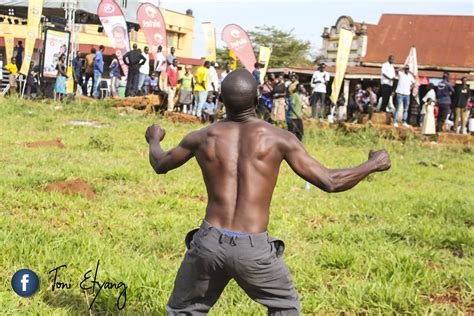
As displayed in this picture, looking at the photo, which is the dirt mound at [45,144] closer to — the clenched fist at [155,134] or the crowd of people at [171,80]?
the crowd of people at [171,80]

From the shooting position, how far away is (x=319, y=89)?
16.6 metres

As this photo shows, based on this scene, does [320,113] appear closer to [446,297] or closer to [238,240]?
[446,297]

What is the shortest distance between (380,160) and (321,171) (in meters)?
0.30

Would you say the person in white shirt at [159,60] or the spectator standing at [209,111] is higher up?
the person in white shirt at [159,60]

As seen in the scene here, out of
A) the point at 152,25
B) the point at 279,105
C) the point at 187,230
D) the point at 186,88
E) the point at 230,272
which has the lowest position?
the point at 187,230

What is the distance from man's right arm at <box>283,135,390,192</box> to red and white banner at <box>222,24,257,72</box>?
53.3 feet

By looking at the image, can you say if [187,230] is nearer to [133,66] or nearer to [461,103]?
[133,66]

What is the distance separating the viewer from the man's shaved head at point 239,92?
282 centimetres

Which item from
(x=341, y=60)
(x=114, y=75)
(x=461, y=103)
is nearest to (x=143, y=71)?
(x=114, y=75)

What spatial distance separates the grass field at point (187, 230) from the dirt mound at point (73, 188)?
128 millimetres

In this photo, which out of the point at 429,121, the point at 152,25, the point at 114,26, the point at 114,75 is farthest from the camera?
the point at 114,75

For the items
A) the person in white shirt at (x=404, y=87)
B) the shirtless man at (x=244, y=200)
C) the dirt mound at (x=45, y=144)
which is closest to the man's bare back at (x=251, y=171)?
the shirtless man at (x=244, y=200)

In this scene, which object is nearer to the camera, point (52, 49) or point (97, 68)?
point (52, 49)

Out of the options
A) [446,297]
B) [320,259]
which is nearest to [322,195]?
[320,259]
